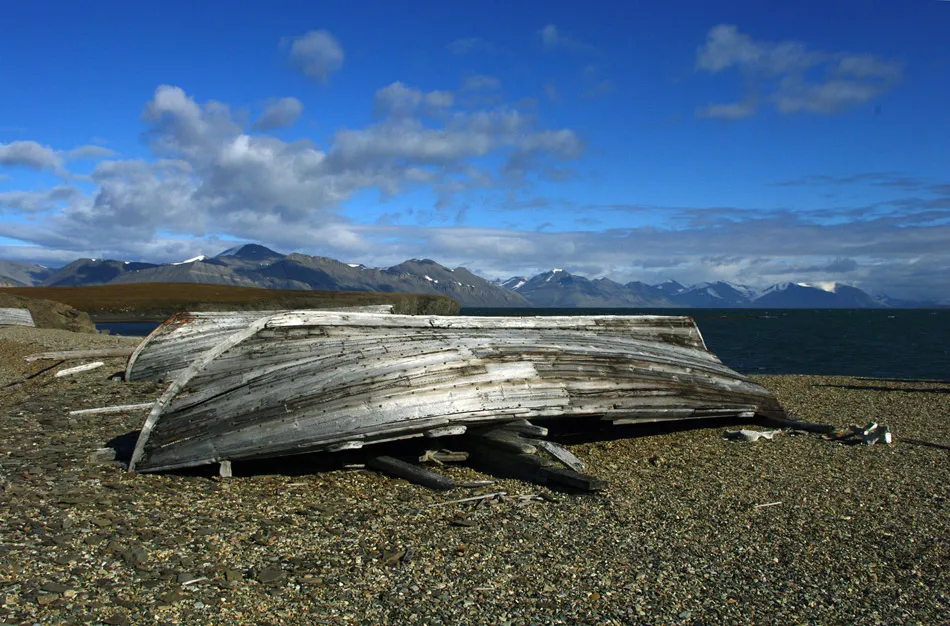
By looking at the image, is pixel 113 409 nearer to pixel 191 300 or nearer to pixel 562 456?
pixel 562 456

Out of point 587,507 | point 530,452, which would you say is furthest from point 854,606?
point 530,452

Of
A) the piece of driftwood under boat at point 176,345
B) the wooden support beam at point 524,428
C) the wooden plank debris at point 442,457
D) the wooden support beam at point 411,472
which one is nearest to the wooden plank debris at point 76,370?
the piece of driftwood under boat at point 176,345

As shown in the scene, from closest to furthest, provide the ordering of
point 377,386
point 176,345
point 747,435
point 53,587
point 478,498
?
point 53,587, point 478,498, point 377,386, point 747,435, point 176,345

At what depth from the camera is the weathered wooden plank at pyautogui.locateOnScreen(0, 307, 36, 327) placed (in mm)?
27341

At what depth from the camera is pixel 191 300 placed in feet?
257

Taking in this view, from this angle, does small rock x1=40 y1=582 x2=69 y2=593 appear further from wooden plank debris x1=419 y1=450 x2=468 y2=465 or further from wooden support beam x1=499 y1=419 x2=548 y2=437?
wooden support beam x1=499 y1=419 x2=548 y2=437

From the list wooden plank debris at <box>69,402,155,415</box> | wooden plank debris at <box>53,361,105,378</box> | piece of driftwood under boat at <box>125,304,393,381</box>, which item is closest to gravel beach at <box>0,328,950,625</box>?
wooden plank debris at <box>69,402,155,415</box>

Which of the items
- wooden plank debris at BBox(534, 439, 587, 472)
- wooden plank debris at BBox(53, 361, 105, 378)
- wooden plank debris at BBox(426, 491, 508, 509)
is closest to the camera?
wooden plank debris at BBox(426, 491, 508, 509)

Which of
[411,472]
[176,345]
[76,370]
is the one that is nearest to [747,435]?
[411,472]

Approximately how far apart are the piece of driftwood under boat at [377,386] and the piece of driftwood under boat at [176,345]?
5.60 m

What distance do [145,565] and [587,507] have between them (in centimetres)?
375

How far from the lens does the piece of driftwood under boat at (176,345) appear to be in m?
12.5

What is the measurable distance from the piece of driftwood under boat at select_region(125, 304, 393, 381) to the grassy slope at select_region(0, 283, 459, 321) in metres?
50.1

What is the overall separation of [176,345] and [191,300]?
71.0 meters
